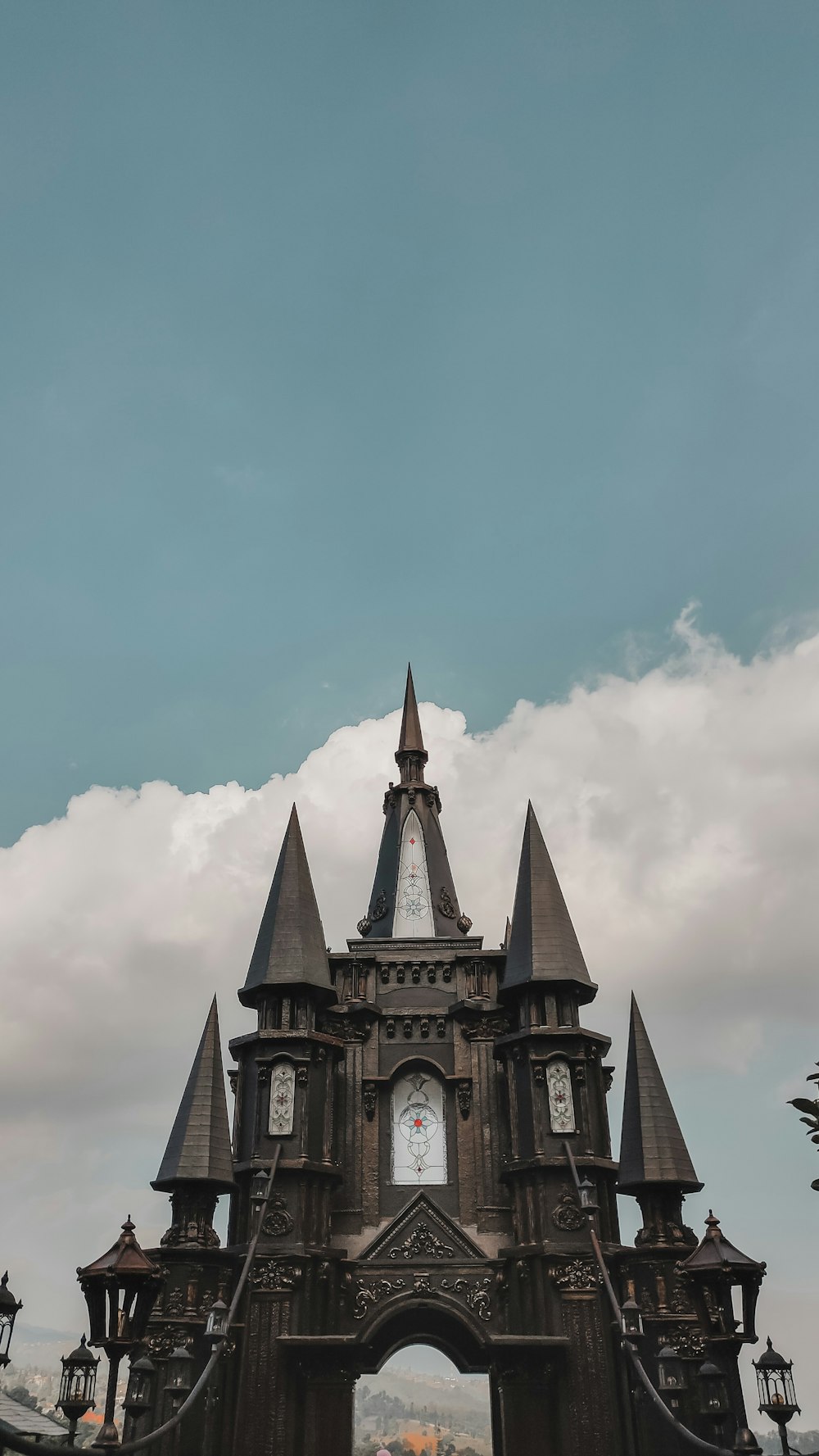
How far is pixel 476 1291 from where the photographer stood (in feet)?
108

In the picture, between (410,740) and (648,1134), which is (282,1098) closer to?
(648,1134)

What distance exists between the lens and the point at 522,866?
4041 cm

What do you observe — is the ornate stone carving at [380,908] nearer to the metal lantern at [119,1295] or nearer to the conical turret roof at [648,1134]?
the conical turret roof at [648,1134]

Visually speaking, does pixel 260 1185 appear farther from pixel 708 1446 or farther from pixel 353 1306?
pixel 708 1446

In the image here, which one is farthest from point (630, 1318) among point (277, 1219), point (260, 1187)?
point (260, 1187)

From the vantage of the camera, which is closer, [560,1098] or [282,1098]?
[560,1098]

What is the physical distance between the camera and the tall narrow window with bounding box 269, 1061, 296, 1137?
34219mm

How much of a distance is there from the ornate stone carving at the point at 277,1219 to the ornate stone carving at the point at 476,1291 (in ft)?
15.7

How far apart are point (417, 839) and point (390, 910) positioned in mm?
3601

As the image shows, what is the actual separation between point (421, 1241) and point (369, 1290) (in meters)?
1.97

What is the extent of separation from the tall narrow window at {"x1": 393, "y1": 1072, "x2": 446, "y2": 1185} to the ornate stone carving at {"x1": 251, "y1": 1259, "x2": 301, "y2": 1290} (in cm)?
502

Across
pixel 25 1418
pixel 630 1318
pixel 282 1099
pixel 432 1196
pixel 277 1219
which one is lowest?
pixel 25 1418

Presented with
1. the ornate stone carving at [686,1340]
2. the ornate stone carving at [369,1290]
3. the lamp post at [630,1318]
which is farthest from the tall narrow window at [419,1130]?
the lamp post at [630,1318]

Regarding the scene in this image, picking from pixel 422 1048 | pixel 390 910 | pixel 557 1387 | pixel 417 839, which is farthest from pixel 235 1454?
pixel 417 839
